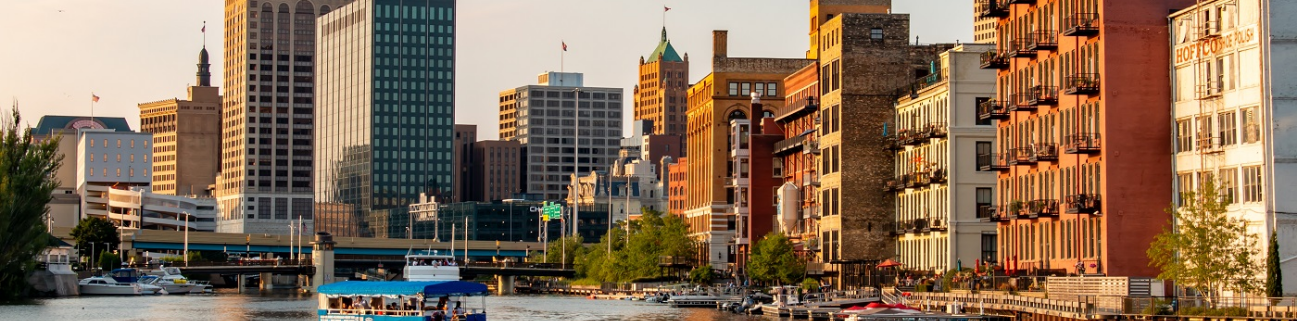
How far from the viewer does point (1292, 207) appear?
90.4 metres

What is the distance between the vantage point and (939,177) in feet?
473

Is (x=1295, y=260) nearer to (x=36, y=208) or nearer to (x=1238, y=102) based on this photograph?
(x=1238, y=102)

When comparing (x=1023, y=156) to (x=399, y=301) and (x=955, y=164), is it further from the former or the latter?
(x=399, y=301)

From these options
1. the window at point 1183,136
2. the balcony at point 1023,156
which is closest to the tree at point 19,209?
the balcony at point 1023,156

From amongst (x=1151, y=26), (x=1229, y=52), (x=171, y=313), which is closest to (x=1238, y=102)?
(x=1229, y=52)

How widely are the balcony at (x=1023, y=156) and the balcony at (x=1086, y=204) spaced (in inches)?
263

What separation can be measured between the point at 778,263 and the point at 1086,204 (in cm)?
7097

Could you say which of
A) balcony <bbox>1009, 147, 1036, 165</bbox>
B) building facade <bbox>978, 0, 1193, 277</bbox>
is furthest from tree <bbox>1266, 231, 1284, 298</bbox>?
balcony <bbox>1009, 147, 1036, 165</bbox>

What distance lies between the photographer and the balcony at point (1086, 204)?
341 feet

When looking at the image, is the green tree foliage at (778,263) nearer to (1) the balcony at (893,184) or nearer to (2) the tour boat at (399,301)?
(1) the balcony at (893,184)

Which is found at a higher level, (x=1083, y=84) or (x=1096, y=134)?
(x=1083, y=84)

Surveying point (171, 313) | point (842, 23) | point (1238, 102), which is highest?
point (842, 23)

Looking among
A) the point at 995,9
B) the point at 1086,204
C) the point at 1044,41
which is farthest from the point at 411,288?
the point at 995,9

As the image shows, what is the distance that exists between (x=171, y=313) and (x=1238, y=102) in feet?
314
